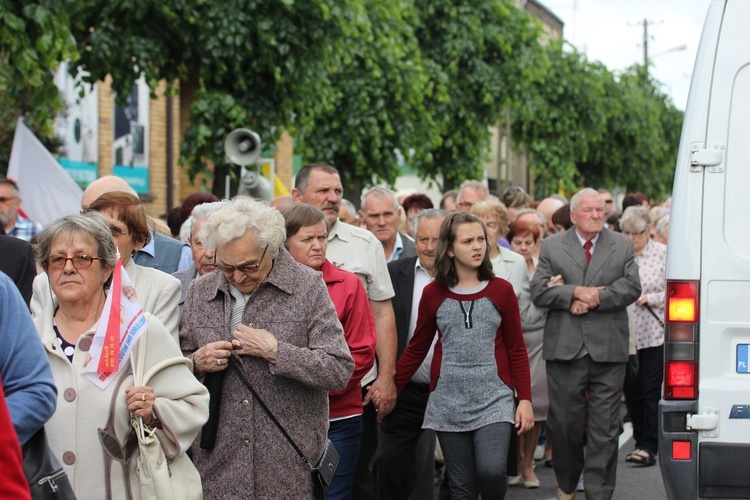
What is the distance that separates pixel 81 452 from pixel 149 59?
9.36 m

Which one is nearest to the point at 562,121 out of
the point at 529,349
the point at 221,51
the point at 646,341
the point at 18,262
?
the point at 221,51

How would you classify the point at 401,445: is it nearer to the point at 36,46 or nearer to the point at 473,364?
the point at 473,364

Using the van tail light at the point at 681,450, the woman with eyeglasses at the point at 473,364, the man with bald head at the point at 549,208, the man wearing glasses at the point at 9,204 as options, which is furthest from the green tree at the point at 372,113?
the van tail light at the point at 681,450

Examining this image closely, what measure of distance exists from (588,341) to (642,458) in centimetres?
230

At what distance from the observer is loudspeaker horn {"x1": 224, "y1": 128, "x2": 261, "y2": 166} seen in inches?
512

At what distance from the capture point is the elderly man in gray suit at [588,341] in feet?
25.1

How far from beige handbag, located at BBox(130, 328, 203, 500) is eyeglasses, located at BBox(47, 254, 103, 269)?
1.11 feet

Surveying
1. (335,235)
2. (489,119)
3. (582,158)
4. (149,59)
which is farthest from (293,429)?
(582,158)

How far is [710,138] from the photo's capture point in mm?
5250

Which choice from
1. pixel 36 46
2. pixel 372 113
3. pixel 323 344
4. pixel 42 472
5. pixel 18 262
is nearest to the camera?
pixel 42 472

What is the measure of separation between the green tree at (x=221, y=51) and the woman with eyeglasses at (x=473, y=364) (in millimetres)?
6632

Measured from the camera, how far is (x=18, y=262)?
18.3 ft

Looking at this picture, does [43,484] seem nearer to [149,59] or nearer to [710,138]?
[710,138]

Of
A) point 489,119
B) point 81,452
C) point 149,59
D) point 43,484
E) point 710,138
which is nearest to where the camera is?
point 43,484
